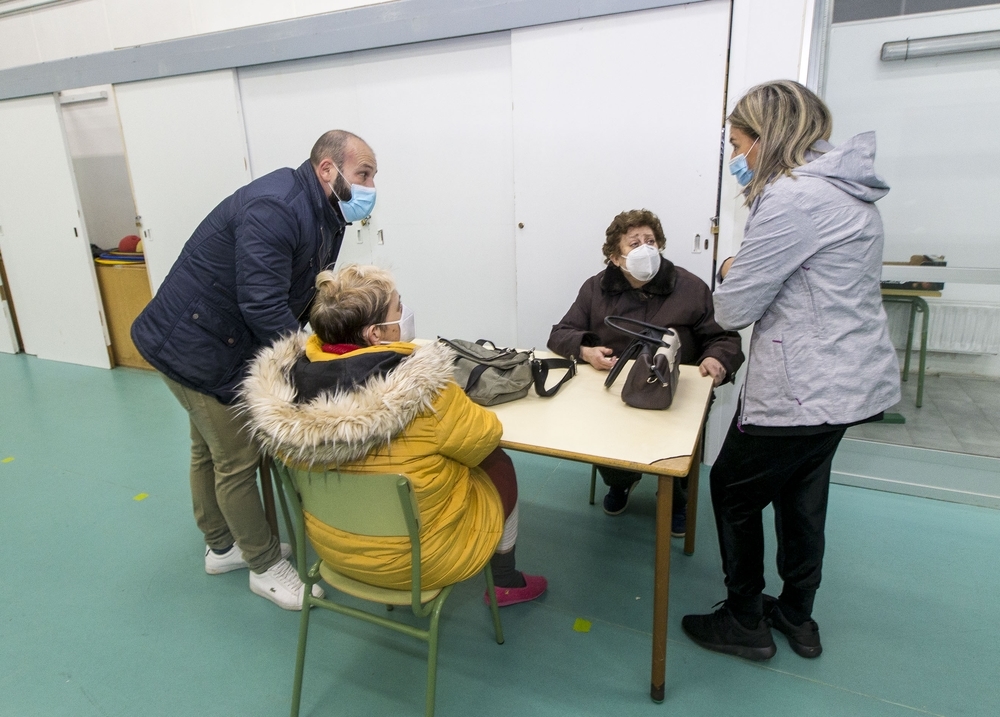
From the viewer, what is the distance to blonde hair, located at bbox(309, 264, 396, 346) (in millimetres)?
1344

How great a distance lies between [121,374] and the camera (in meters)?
4.40

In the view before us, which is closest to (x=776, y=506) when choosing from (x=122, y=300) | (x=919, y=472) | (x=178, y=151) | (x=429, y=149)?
(x=919, y=472)

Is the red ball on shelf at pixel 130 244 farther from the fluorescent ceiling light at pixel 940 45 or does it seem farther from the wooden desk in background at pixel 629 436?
the fluorescent ceiling light at pixel 940 45

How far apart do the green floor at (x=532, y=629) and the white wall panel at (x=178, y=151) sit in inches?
78.7

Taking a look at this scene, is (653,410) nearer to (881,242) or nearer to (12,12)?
(881,242)

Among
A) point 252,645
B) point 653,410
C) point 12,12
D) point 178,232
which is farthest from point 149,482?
point 12,12

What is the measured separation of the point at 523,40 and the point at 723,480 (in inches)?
85.3

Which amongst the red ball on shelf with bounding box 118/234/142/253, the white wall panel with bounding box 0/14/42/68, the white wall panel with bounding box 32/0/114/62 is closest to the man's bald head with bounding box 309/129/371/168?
the red ball on shelf with bounding box 118/234/142/253

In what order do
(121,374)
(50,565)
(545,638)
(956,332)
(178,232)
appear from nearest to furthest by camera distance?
(545,638) → (50,565) → (956,332) → (178,232) → (121,374)

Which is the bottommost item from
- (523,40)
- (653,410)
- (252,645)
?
(252,645)

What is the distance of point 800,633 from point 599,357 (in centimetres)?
99

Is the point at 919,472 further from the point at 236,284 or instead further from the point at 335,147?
the point at 236,284

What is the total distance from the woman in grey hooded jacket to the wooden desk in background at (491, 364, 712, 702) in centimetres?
18

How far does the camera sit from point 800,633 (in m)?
1.72
